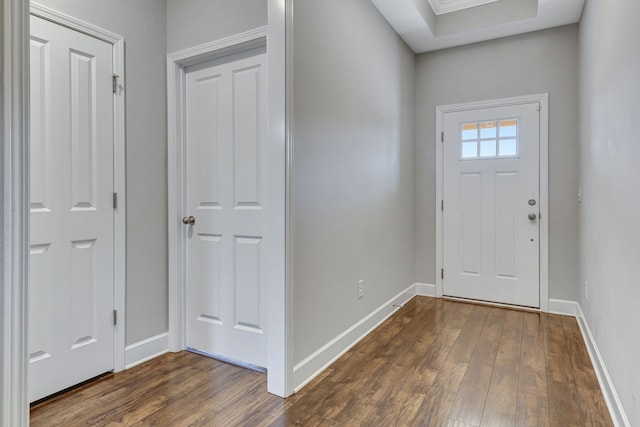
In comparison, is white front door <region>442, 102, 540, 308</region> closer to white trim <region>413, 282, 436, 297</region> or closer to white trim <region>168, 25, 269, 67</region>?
white trim <region>413, 282, 436, 297</region>

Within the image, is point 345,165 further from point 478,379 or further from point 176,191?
point 478,379

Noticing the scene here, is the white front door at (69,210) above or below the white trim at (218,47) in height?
below

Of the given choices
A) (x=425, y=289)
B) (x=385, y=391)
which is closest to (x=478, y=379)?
(x=385, y=391)

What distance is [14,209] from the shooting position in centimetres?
114

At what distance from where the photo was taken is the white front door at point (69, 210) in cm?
192

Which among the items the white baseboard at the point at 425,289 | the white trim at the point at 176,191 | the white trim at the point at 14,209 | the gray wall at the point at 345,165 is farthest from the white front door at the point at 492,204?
the white trim at the point at 14,209

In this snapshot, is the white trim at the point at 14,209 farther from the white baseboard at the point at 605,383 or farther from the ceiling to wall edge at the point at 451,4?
the ceiling to wall edge at the point at 451,4

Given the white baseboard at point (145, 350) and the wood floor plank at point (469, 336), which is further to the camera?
the wood floor plank at point (469, 336)

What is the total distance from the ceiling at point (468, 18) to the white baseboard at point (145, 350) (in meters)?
3.02

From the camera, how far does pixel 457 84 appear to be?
379 cm

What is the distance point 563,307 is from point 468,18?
2800 millimetres

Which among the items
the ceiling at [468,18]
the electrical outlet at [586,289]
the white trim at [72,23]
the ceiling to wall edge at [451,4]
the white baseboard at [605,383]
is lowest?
the white baseboard at [605,383]

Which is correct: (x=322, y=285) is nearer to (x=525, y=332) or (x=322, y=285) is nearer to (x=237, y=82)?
(x=237, y=82)

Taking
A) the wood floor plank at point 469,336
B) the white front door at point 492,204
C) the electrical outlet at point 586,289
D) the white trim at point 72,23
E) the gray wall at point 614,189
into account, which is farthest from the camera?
the white front door at point 492,204
